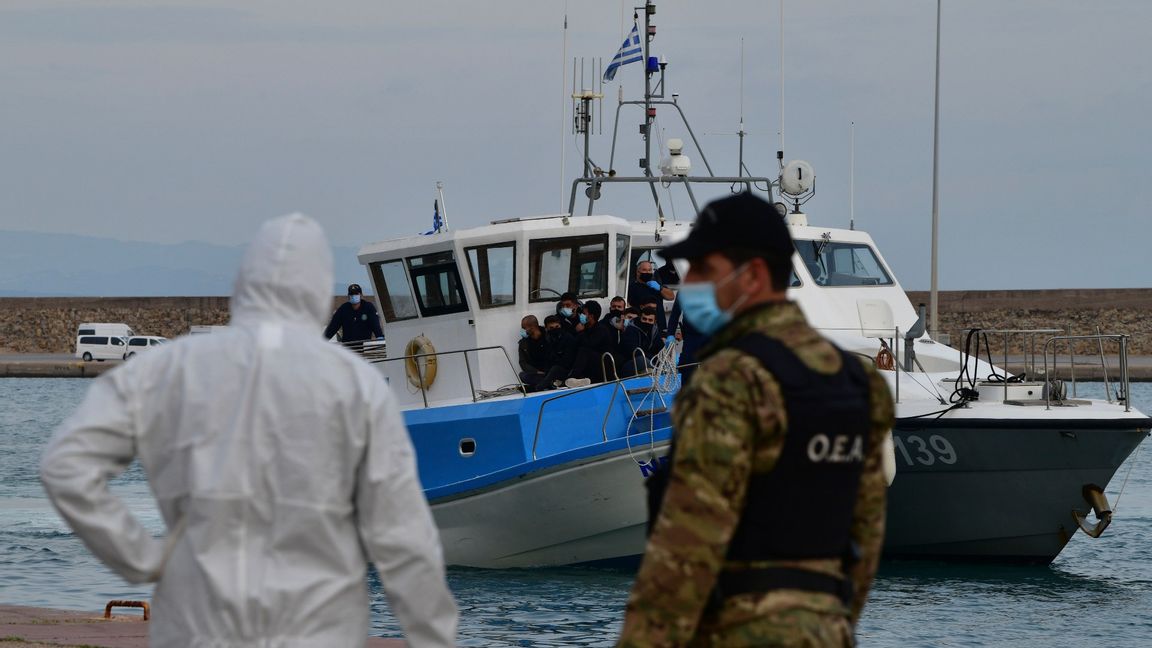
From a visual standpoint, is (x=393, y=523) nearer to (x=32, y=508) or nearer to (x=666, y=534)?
→ (x=666, y=534)

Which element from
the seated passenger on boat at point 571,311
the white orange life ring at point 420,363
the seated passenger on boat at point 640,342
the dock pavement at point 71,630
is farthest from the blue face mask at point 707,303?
the white orange life ring at point 420,363

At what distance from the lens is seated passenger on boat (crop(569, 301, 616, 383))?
12.7 metres

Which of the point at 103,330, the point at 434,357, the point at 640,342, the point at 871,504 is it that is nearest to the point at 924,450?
the point at 640,342

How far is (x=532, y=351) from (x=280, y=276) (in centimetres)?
1001

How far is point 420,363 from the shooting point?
13344 millimetres

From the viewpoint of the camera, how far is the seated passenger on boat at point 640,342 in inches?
500

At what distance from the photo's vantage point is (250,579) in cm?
296

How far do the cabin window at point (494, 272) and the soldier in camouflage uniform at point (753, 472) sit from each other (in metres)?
10.5

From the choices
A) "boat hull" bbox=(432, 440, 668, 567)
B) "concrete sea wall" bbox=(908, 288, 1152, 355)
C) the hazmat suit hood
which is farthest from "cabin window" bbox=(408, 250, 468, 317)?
"concrete sea wall" bbox=(908, 288, 1152, 355)

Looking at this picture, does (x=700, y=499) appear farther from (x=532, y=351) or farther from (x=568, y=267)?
(x=568, y=267)

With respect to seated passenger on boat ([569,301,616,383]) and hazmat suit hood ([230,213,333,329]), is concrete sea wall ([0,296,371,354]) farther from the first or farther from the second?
hazmat suit hood ([230,213,333,329])

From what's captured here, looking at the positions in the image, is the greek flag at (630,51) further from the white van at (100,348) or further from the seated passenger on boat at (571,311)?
the white van at (100,348)

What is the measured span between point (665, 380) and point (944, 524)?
3144 mm

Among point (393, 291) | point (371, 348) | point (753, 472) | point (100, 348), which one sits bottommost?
point (100, 348)
